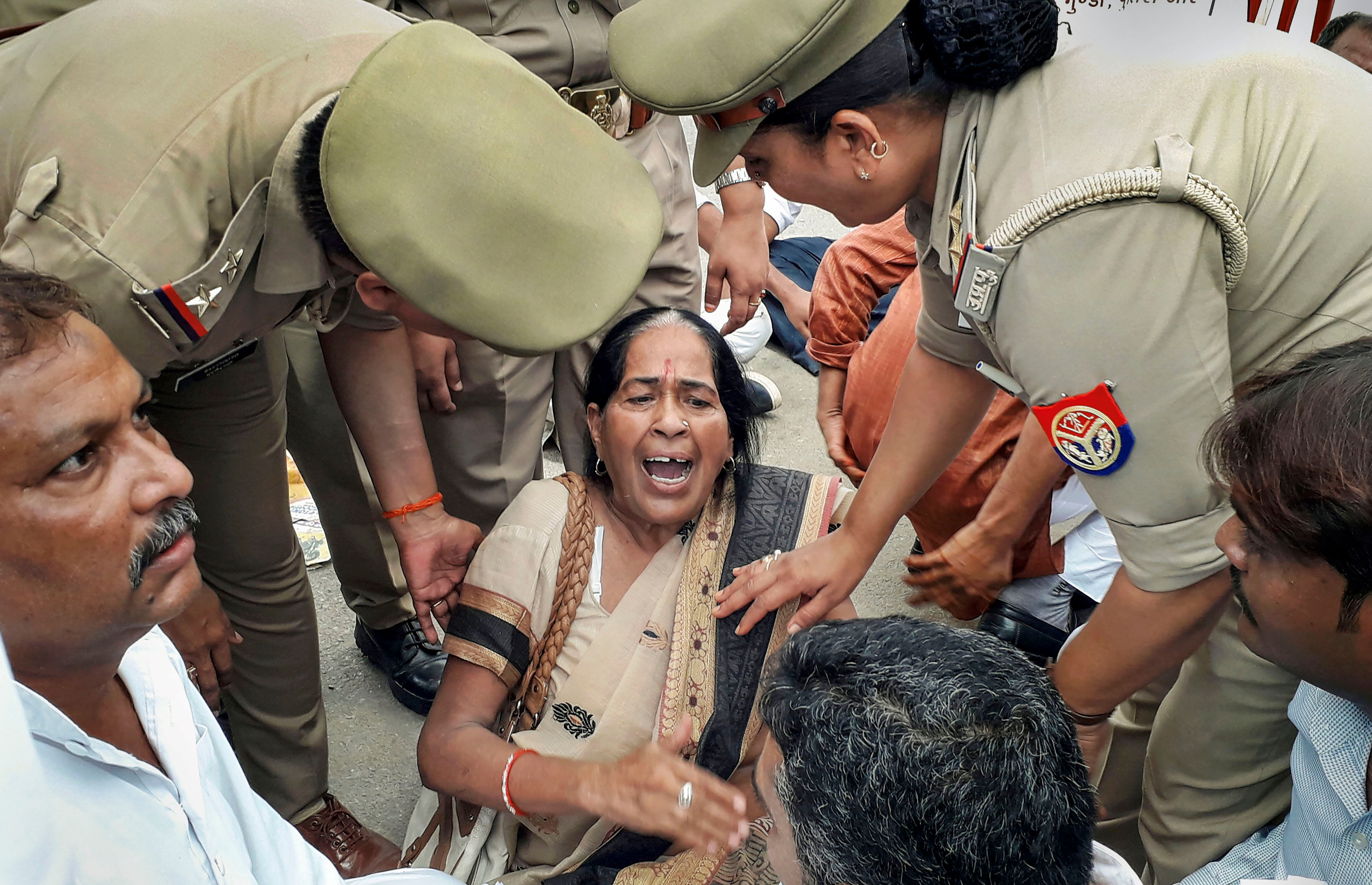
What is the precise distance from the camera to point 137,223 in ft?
5.63

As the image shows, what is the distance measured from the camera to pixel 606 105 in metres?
→ 2.67

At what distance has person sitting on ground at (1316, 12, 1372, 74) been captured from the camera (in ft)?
10.1

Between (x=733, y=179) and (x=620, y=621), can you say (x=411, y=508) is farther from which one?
(x=733, y=179)

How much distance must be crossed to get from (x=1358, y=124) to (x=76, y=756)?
1975 mm

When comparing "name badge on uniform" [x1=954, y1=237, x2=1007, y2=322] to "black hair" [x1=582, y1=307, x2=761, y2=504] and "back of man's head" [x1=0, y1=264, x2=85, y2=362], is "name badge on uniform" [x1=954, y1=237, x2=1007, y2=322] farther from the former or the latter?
"back of man's head" [x1=0, y1=264, x2=85, y2=362]

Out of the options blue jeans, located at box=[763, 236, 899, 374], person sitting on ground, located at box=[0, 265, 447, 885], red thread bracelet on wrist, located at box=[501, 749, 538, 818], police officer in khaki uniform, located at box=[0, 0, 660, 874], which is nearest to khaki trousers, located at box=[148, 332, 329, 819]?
police officer in khaki uniform, located at box=[0, 0, 660, 874]

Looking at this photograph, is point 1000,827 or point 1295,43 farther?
point 1295,43

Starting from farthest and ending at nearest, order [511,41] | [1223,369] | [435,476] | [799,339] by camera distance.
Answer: [799,339], [435,476], [511,41], [1223,369]

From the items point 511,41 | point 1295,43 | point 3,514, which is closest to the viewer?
point 3,514

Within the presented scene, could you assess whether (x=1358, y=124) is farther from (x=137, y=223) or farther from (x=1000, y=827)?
(x=137, y=223)

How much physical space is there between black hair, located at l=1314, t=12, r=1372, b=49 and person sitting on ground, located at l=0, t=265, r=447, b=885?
10.8ft

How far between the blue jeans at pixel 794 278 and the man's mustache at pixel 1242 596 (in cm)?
326

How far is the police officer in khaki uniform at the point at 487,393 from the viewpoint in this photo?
2602 millimetres

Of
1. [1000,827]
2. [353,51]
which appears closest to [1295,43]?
[1000,827]
